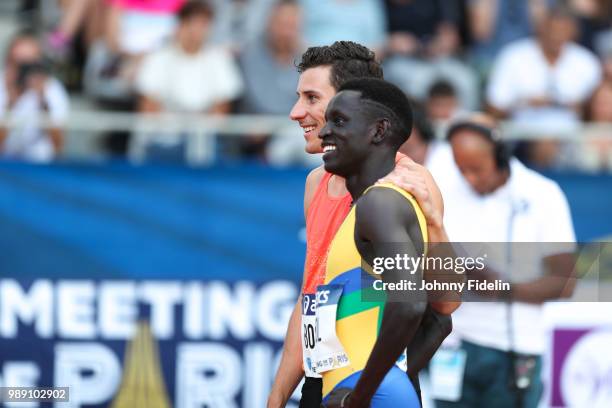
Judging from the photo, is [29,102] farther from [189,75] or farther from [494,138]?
[494,138]

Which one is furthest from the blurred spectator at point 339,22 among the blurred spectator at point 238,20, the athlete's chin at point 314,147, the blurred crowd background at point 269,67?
the athlete's chin at point 314,147

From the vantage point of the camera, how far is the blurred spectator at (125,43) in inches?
396

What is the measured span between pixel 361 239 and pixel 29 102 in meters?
5.78

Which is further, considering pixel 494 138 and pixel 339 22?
pixel 339 22

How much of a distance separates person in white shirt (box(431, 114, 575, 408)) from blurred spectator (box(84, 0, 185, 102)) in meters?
3.67

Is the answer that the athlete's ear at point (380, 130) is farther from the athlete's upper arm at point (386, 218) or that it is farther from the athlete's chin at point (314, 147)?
the athlete's chin at point (314, 147)

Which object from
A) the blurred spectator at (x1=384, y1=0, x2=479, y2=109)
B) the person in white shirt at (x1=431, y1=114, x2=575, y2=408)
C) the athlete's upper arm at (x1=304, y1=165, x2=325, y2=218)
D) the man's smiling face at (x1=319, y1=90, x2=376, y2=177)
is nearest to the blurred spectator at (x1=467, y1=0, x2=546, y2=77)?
the blurred spectator at (x1=384, y1=0, x2=479, y2=109)

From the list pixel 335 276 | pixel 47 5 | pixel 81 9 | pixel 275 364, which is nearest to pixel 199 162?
pixel 275 364

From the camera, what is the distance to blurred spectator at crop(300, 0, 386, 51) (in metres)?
10.4

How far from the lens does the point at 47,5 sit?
11328 mm

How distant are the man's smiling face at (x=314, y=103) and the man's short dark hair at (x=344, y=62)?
2 centimetres

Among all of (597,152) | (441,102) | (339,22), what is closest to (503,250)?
(597,152)

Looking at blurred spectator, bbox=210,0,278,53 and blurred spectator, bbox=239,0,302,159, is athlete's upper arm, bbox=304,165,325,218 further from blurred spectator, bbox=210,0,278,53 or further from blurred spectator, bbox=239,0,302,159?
blurred spectator, bbox=210,0,278,53

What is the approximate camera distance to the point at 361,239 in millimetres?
4129
